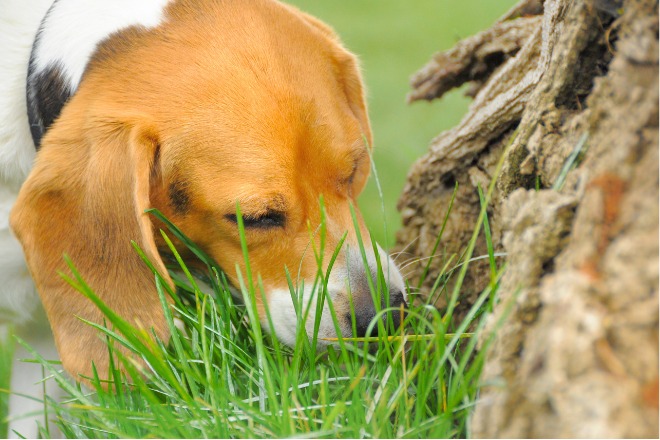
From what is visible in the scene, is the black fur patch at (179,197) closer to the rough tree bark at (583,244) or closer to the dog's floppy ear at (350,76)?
the dog's floppy ear at (350,76)

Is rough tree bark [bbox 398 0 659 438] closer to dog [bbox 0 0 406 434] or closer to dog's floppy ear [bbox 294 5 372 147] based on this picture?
dog [bbox 0 0 406 434]

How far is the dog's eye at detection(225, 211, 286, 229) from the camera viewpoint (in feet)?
8.86

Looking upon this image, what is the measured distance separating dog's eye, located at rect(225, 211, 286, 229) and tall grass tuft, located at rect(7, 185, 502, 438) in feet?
0.74

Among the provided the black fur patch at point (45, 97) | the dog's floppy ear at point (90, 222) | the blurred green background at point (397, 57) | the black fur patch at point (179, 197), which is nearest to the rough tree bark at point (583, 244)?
the black fur patch at point (179, 197)

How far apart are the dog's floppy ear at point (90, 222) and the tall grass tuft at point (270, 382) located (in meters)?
0.10

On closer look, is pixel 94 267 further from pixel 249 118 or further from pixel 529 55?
pixel 529 55

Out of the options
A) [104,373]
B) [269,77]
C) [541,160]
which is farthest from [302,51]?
[104,373]

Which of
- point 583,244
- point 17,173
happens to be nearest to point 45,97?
point 17,173

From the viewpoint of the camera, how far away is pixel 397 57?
23.9 feet

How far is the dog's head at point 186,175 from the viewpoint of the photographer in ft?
8.51

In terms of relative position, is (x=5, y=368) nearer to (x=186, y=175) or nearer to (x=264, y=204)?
(x=186, y=175)

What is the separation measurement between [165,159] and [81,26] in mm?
671

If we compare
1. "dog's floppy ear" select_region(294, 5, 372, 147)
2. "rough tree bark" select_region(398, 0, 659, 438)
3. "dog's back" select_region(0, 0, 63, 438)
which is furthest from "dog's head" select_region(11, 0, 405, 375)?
"rough tree bark" select_region(398, 0, 659, 438)

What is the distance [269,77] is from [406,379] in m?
1.23
